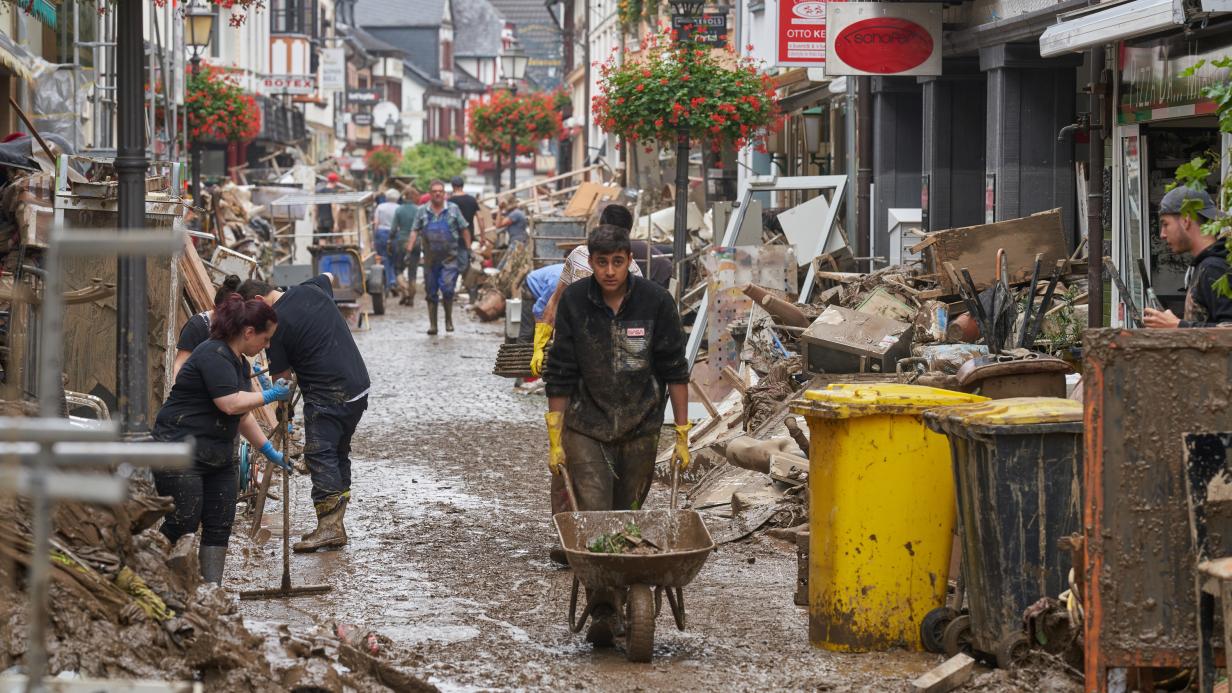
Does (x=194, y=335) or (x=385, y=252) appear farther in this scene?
(x=385, y=252)

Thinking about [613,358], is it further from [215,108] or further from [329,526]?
[215,108]

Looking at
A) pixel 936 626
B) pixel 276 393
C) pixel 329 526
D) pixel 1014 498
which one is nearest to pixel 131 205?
pixel 276 393

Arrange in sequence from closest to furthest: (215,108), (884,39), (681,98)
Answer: (884,39), (681,98), (215,108)

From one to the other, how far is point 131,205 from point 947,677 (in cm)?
395

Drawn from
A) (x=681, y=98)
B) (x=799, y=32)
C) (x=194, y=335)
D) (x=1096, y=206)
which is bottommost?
(x=194, y=335)

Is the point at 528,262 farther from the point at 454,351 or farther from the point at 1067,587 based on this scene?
the point at 1067,587

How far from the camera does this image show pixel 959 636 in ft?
21.3

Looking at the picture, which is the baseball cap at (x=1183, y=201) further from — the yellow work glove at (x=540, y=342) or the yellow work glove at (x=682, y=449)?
the yellow work glove at (x=540, y=342)

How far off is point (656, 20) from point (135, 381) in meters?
27.8

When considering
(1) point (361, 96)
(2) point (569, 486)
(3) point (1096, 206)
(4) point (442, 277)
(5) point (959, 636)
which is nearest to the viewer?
(5) point (959, 636)

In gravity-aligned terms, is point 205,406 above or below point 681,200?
below

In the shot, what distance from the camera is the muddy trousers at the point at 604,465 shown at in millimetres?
7699

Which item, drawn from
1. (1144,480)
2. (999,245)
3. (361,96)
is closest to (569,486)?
(1144,480)

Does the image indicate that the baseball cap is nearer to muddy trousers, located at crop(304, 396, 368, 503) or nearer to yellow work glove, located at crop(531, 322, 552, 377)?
yellow work glove, located at crop(531, 322, 552, 377)
